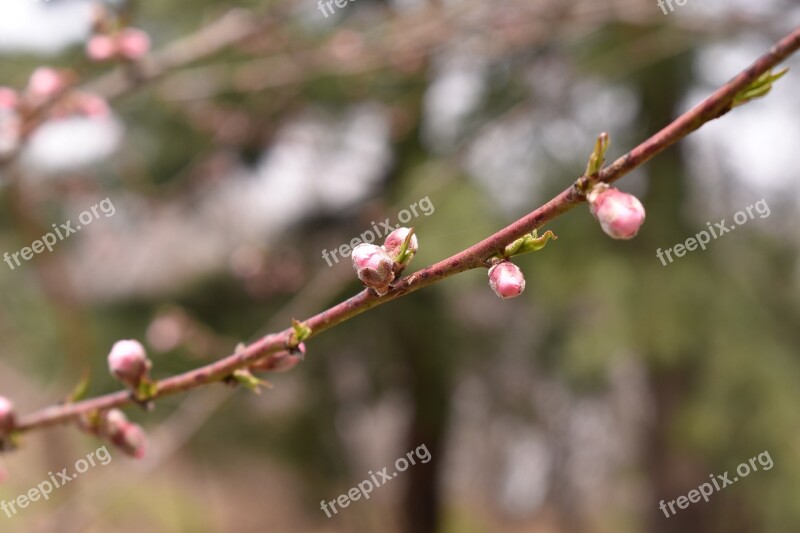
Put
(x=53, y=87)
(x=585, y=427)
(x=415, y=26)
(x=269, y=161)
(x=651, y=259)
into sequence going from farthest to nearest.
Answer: (x=585, y=427) → (x=269, y=161) → (x=651, y=259) → (x=415, y=26) → (x=53, y=87)

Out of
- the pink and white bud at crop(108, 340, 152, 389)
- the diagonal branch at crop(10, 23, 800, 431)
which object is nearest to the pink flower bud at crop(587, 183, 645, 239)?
the diagonal branch at crop(10, 23, 800, 431)

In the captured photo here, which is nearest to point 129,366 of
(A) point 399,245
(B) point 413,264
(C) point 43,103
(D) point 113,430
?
(D) point 113,430

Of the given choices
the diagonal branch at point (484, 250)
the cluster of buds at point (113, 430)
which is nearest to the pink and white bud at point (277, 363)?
the diagonal branch at point (484, 250)

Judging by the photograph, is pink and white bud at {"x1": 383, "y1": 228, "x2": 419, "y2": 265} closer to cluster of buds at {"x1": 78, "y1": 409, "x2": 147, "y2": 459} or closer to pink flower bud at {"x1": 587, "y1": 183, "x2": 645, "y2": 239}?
pink flower bud at {"x1": 587, "y1": 183, "x2": 645, "y2": 239}

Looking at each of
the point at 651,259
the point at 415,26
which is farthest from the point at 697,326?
the point at 415,26

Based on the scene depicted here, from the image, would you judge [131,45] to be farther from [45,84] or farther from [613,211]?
[613,211]

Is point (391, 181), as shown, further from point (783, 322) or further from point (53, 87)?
point (53, 87)

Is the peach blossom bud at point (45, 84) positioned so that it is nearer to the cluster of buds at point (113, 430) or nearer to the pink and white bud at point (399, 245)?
the cluster of buds at point (113, 430)
